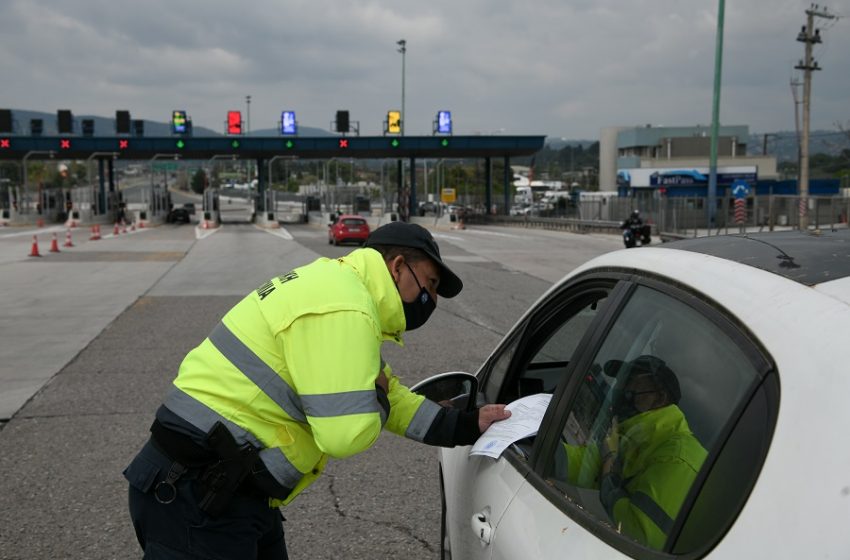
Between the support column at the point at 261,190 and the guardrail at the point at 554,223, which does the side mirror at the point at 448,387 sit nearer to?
the guardrail at the point at 554,223

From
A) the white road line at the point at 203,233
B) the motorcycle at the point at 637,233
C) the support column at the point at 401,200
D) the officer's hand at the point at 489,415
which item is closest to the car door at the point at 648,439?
the officer's hand at the point at 489,415

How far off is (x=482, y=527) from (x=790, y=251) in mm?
1139

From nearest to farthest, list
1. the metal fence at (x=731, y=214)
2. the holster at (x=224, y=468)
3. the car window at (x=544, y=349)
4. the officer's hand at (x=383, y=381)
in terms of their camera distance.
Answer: the holster at (x=224, y=468), the officer's hand at (x=383, y=381), the car window at (x=544, y=349), the metal fence at (x=731, y=214)

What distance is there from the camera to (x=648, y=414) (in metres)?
2.10

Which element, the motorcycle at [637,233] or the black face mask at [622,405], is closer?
the black face mask at [622,405]

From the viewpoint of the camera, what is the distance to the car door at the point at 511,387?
248 centimetres

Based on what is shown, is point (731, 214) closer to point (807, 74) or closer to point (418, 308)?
point (807, 74)

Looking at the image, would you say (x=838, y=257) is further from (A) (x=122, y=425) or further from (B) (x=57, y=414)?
(B) (x=57, y=414)

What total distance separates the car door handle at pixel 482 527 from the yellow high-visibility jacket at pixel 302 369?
12.3 inches

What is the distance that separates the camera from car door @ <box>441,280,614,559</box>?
2480mm

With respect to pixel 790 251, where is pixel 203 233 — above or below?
below

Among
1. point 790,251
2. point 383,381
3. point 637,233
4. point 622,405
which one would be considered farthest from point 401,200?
point 790,251

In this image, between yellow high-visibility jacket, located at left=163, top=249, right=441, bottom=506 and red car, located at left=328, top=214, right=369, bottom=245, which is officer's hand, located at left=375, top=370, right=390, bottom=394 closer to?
yellow high-visibility jacket, located at left=163, top=249, right=441, bottom=506

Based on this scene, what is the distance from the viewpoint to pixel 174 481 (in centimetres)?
249
